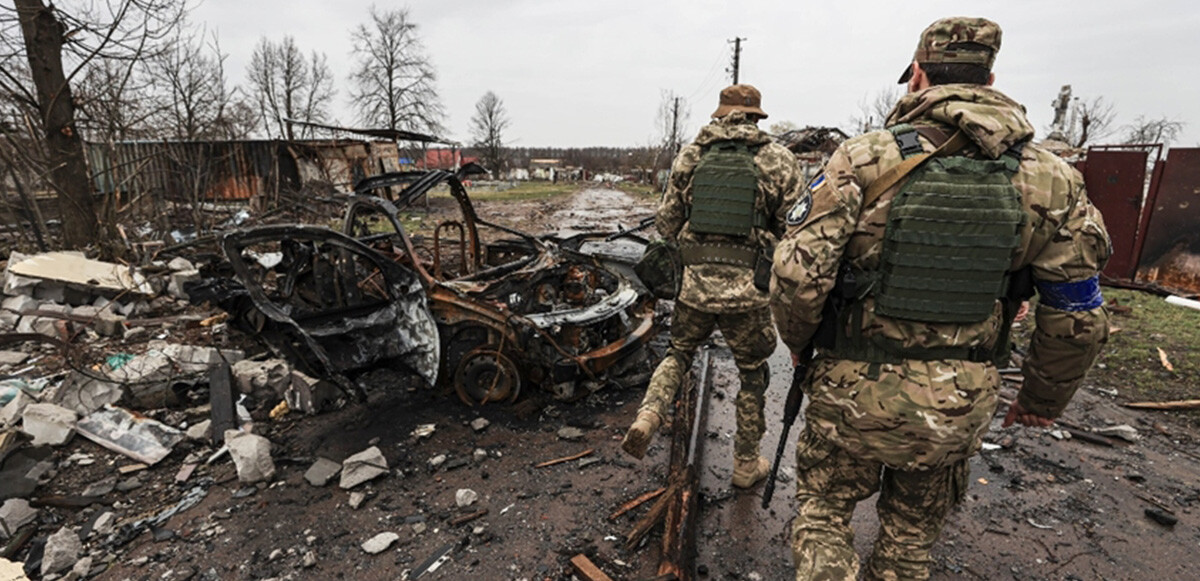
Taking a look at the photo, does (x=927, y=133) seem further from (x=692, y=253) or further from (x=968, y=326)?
(x=692, y=253)

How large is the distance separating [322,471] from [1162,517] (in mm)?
4656

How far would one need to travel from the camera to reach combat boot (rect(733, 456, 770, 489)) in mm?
3080

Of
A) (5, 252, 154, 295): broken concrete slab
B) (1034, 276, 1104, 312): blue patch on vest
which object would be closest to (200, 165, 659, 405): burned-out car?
(1034, 276, 1104, 312): blue patch on vest

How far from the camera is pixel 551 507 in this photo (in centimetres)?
303

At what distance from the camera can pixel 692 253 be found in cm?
297

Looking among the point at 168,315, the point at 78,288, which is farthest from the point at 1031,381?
the point at 78,288

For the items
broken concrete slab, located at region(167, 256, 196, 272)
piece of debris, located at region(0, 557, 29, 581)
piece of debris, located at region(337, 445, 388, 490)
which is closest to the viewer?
piece of debris, located at region(0, 557, 29, 581)

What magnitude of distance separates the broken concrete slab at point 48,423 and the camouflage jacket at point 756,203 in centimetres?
409

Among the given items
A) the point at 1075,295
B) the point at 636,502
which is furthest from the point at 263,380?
the point at 1075,295

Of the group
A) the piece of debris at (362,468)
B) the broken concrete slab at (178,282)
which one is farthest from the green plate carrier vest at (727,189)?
the broken concrete slab at (178,282)

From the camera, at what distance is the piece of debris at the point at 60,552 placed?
2.55m

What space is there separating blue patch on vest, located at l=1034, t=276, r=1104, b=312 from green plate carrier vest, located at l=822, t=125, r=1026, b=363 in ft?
0.41

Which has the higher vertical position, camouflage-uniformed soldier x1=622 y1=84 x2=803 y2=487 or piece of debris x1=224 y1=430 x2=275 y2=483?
camouflage-uniformed soldier x1=622 y1=84 x2=803 y2=487

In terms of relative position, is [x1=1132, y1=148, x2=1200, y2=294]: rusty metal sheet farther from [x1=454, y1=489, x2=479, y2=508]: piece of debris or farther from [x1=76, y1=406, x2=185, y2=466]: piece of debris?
[x1=76, y1=406, x2=185, y2=466]: piece of debris
